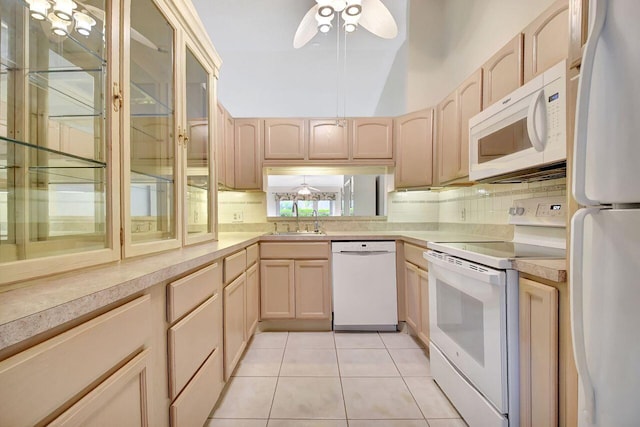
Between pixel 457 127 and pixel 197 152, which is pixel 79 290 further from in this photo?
pixel 457 127

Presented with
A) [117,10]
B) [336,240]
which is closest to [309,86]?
[336,240]

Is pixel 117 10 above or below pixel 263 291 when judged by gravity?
above

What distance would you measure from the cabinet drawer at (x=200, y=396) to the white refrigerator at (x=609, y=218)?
4.22ft

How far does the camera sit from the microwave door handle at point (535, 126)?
50.4 inches

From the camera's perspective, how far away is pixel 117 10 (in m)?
0.99

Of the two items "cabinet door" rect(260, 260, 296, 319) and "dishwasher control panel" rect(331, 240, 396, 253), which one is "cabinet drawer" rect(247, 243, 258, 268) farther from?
"dishwasher control panel" rect(331, 240, 396, 253)

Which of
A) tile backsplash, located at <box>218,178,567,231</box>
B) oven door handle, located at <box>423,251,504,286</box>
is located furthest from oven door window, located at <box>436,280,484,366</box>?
tile backsplash, located at <box>218,178,567,231</box>

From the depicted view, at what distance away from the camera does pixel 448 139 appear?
238 cm

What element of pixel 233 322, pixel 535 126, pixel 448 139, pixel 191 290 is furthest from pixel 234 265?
pixel 448 139

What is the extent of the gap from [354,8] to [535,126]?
1.35m

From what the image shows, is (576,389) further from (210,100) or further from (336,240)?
(210,100)

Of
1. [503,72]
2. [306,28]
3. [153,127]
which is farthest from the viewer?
[306,28]

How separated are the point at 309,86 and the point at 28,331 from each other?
12.8ft

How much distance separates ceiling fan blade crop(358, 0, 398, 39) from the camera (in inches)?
77.8
